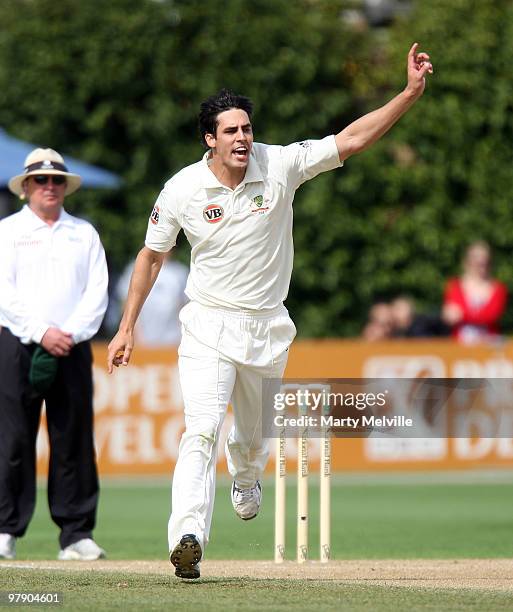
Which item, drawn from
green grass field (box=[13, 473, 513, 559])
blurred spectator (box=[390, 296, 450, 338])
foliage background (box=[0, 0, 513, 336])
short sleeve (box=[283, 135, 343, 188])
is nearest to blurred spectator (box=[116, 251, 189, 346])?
green grass field (box=[13, 473, 513, 559])

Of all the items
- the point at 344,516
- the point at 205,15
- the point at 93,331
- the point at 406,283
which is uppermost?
the point at 205,15

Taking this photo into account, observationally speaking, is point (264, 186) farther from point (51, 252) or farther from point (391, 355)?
point (391, 355)

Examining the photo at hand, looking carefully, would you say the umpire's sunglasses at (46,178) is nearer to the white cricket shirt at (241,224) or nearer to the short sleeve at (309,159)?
the white cricket shirt at (241,224)

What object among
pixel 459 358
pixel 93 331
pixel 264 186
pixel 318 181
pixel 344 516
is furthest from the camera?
pixel 318 181

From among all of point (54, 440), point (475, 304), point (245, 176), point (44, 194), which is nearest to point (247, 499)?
point (54, 440)

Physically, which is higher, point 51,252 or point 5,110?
point 5,110

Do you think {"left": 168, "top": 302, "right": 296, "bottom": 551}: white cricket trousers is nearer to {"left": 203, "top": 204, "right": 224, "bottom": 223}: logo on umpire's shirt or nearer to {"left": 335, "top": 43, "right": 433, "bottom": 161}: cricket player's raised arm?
{"left": 203, "top": 204, "right": 224, "bottom": 223}: logo on umpire's shirt

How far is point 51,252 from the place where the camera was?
343 inches

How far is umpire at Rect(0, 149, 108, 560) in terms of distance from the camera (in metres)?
8.61

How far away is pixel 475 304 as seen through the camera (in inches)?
568

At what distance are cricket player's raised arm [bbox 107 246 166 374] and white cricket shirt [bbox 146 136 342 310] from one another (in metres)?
0.09

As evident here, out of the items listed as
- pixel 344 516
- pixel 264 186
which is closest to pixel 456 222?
pixel 344 516

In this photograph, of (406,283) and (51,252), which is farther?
(406,283)

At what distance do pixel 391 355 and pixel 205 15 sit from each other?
5.26m
